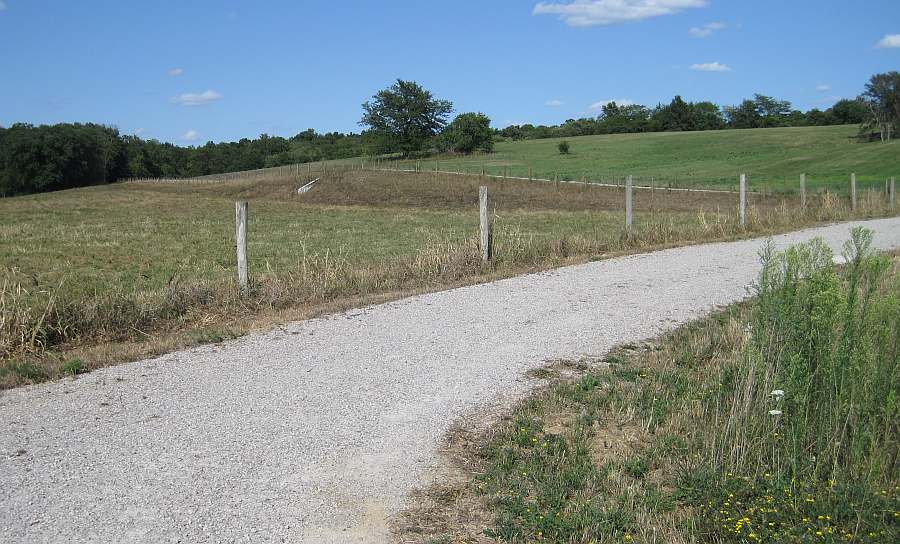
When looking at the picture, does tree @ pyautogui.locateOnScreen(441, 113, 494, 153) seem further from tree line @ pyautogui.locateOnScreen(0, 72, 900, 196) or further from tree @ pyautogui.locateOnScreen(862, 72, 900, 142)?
tree @ pyautogui.locateOnScreen(862, 72, 900, 142)

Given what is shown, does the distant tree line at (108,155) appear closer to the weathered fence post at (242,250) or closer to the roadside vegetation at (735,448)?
the weathered fence post at (242,250)

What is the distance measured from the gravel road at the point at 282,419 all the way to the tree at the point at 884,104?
82281 millimetres

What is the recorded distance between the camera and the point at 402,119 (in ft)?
349

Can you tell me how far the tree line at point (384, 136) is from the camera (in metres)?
95.9

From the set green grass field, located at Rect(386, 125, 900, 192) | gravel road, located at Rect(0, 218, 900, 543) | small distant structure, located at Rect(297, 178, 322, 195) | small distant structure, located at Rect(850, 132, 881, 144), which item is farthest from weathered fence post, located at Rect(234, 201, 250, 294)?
small distant structure, located at Rect(850, 132, 881, 144)

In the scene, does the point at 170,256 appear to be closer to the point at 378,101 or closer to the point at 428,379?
the point at 428,379

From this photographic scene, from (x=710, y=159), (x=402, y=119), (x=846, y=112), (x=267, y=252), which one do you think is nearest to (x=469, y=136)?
(x=402, y=119)

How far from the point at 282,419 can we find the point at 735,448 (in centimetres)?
332

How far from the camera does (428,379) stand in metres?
7.05

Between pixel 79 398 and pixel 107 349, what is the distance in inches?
65.6

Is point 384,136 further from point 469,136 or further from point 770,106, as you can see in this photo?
point 770,106

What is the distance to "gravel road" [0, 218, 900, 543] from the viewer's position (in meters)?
4.36

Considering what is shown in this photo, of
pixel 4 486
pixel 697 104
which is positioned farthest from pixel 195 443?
pixel 697 104

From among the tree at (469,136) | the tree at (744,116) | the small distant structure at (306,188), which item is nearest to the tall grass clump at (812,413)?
the small distant structure at (306,188)
